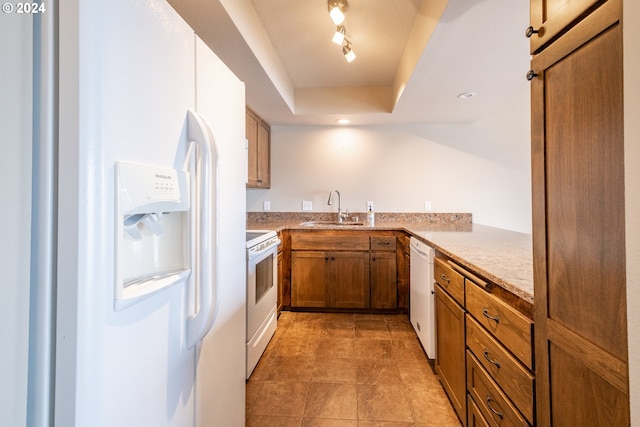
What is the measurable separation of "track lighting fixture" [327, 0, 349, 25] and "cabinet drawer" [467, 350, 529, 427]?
6.16 feet

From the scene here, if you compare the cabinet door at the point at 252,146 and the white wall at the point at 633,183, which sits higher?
the cabinet door at the point at 252,146

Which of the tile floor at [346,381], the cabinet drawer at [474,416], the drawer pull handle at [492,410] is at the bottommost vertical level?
the tile floor at [346,381]

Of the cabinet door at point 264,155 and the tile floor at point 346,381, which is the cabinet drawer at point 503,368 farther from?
the cabinet door at point 264,155

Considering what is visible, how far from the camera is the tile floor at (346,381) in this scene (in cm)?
155

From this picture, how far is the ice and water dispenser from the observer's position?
59 cm

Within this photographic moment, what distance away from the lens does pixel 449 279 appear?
1.56 m

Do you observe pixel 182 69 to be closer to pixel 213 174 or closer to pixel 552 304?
pixel 213 174

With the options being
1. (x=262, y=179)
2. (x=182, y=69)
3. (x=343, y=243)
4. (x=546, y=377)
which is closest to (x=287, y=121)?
(x=262, y=179)

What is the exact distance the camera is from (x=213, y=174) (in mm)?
852

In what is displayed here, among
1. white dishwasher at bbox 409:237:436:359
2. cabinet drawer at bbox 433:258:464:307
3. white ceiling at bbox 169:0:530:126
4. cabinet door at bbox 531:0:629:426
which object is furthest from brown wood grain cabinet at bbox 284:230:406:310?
cabinet door at bbox 531:0:629:426

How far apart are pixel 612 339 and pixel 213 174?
1004 mm

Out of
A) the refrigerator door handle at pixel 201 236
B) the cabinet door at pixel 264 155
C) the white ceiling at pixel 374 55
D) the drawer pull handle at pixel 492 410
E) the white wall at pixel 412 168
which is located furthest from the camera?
the white wall at pixel 412 168

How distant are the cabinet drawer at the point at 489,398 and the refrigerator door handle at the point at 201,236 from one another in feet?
3.30

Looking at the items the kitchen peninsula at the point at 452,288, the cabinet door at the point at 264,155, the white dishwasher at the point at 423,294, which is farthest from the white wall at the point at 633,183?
the cabinet door at the point at 264,155
